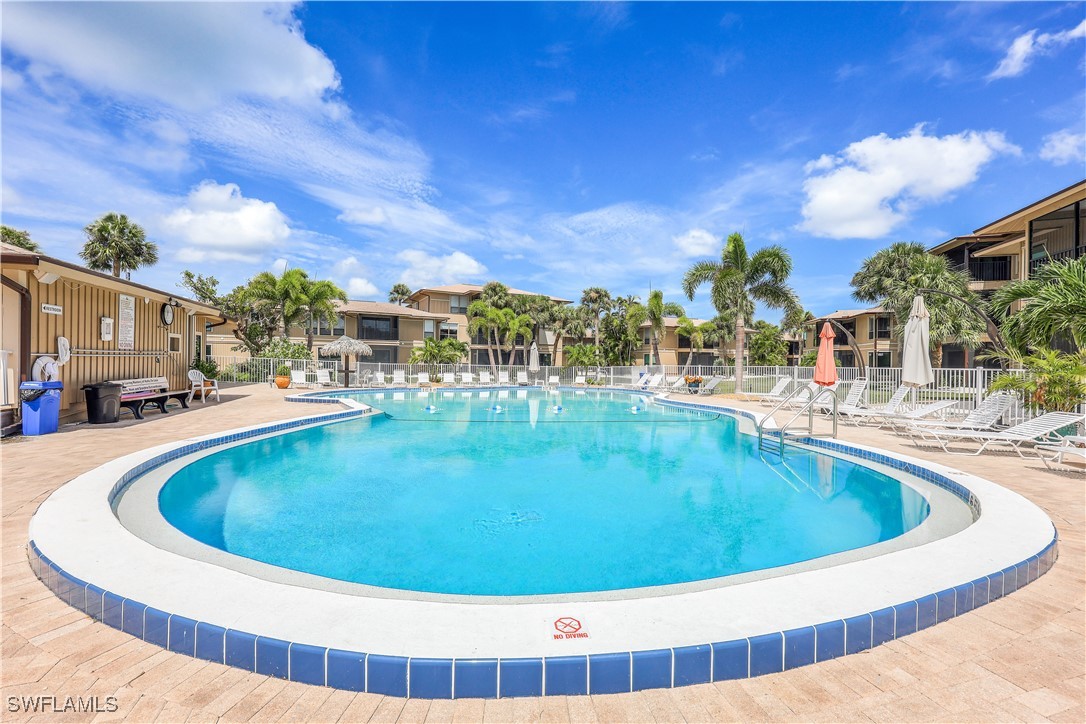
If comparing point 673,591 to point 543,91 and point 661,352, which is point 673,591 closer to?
point 543,91

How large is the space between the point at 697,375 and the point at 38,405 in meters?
24.5

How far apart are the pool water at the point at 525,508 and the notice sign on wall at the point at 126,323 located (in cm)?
605

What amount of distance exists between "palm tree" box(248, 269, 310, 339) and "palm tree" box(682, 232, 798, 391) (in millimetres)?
20648

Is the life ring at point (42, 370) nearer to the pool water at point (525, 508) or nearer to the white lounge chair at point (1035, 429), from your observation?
the pool water at point (525, 508)

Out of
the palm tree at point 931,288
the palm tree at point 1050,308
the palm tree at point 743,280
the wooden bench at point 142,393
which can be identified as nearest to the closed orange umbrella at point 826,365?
the palm tree at point 1050,308

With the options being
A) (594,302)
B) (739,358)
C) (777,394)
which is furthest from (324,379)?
(594,302)

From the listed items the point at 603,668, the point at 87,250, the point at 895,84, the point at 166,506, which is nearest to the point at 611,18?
the point at 895,84

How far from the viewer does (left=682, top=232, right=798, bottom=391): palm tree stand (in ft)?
76.3

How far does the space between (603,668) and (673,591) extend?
1.46 metres

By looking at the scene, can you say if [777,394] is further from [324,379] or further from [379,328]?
[379,328]

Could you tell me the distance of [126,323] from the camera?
1351 centimetres

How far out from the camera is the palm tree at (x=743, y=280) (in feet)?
76.3

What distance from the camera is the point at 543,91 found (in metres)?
20.7

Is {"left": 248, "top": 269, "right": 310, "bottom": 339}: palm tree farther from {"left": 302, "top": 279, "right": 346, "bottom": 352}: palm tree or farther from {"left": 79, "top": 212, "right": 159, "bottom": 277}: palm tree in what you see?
{"left": 79, "top": 212, "right": 159, "bottom": 277}: palm tree
